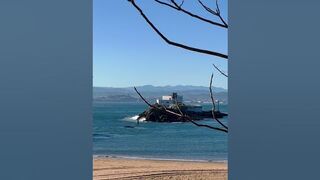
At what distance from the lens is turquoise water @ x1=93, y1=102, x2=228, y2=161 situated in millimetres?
14266

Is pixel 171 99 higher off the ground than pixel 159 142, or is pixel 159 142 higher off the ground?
pixel 171 99

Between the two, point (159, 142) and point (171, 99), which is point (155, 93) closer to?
point (171, 99)

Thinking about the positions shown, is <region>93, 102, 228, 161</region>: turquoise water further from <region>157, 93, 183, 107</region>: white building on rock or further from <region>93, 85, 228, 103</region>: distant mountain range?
<region>157, 93, 183, 107</region>: white building on rock

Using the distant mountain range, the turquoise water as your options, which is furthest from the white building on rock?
the turquoise water

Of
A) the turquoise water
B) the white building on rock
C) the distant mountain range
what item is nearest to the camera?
the white building on rock

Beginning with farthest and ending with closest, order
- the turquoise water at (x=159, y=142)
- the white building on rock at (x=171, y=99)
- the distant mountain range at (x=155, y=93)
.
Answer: the turquoise water at (x=159, y=142) < the distant mountain range at (x=155, y=93) < the white building on rock at (x=171, y=99)

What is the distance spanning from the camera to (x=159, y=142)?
17172 millimetres

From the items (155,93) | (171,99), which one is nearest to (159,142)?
(155,93)

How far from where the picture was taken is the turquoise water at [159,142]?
14266 millimetres

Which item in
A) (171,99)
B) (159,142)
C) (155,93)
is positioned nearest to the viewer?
(171,99)

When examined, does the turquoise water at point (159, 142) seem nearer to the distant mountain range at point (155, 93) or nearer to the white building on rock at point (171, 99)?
the distant mountain range at point (155, 93)

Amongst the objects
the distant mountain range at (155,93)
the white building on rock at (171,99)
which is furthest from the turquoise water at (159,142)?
the white building on rock at (171,99)
